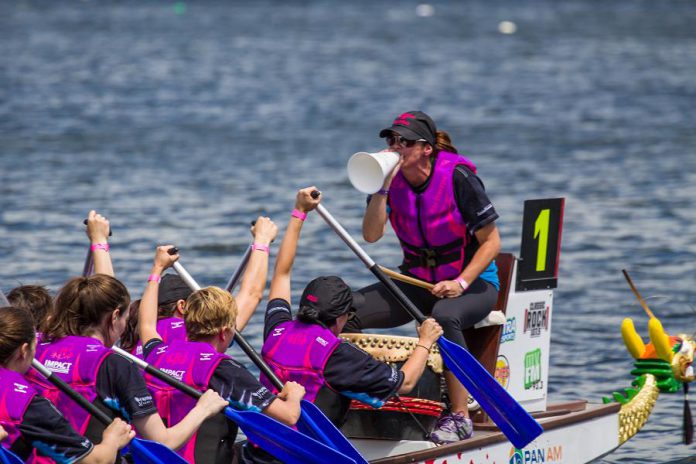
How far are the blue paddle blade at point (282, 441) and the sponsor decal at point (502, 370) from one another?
7.37 feet

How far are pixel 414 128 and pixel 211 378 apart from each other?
2.44 meters

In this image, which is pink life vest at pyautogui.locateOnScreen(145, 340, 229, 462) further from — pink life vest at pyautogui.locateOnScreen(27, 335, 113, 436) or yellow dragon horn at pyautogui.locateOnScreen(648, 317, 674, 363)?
yellow dragon horn at pyautogui.locateOnScreen(648, 317, 674, 363)

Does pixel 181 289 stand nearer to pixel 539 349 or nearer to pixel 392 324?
pixel 392 324

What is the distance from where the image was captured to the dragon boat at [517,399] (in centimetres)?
813

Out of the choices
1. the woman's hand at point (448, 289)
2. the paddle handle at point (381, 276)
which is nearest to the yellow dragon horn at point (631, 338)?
the woman's hand at point (448, 289)

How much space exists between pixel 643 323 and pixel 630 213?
24.3 feet

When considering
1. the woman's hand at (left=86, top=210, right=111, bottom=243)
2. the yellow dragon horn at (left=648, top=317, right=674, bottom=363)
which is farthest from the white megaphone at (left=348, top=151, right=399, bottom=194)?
the yellow dragon horn at (left=648, top=317, right=674, bottom=363)

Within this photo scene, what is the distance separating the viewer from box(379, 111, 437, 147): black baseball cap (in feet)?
27.2

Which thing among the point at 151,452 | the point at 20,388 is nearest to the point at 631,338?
the point at 151,452

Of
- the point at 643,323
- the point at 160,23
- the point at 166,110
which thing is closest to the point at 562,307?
the point at 643,323

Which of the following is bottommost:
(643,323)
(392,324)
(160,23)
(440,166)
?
(643,323)

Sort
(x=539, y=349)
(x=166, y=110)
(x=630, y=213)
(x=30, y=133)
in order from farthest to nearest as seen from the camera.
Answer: (x=166, y=110) < (x=30, y=133) < (x=630, y=213) < (x=539, y=349)

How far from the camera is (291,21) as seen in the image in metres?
94.3

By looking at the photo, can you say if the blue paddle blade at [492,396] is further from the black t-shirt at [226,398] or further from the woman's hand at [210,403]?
the woman's hand at [210,403]
